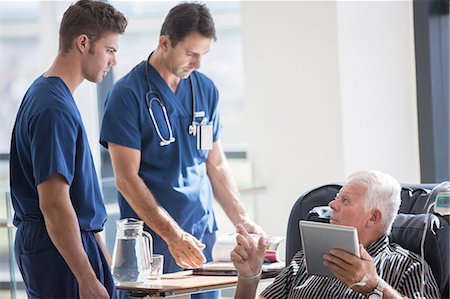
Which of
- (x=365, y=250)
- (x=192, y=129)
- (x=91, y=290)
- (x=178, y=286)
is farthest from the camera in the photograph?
(x=192, y=129)

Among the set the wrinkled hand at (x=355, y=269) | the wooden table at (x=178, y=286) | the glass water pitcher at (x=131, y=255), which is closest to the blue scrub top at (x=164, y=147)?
the glass water pitcher at (x=131, y=255)

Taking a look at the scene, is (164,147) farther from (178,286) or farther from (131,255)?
(178,286)

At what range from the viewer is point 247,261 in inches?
103

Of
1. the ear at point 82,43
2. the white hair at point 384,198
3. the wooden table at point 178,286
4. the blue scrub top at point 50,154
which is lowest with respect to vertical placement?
the wooden table at point 178,286

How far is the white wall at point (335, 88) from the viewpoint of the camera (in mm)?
4215

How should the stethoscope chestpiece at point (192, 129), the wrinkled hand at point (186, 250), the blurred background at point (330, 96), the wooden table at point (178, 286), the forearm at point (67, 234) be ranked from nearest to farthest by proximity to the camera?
1. the forearm at point (67, 234)
2. the wooden table at point (178, 286)
3. the wrinkled hand at point (186, 250)
4. the stethoscope chestpiece at point (192, 129)
5. the blurred background at point (330, 96)

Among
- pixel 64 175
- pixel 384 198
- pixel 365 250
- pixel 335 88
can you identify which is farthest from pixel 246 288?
pixel 335 88

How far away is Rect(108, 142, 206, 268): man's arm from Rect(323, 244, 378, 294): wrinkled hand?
717mm

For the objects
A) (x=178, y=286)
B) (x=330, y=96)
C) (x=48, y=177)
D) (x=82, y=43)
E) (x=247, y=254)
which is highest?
(x=82, y=43)

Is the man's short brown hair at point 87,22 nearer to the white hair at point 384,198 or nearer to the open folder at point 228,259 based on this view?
the open folder at point 228,259

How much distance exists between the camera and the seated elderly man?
8.24 ft

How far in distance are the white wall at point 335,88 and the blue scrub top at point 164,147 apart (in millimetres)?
1023

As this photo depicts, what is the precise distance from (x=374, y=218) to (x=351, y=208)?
0.23ft

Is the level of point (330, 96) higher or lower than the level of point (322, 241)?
higher
